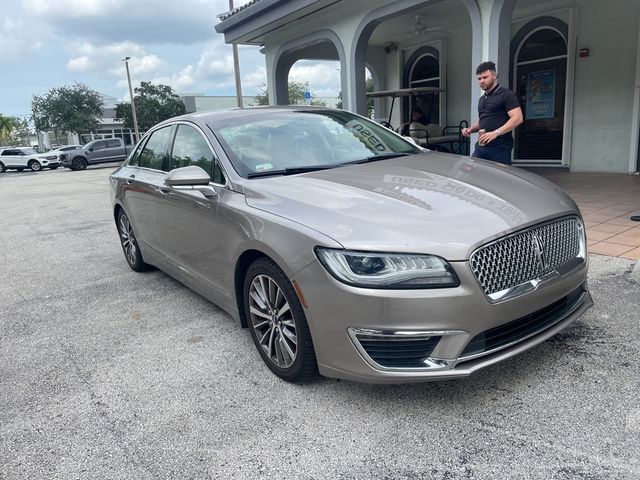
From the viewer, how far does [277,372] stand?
9.64 ft

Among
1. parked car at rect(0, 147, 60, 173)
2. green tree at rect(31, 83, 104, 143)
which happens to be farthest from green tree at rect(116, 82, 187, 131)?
parked car at rect(0, 147, 60, 173)

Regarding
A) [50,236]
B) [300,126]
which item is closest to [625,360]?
[300,126]

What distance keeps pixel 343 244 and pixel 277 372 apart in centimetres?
102

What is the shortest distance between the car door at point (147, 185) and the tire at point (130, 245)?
228 mm

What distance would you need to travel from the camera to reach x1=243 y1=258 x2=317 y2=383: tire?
2.62m

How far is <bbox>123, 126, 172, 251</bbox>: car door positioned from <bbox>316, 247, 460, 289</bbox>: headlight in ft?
7.79

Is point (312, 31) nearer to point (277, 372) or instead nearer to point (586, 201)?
point (586, 201)

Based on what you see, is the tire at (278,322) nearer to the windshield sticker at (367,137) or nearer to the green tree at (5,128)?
the windshield sticker at (367,137)

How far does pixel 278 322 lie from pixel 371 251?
32.8 inches

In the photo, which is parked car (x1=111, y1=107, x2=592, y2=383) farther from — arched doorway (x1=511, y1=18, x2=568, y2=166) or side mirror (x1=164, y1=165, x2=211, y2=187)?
arched doorway (x1=511, y1=18, x2=568, y2=166)

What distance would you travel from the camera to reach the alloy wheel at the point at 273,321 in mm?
2777

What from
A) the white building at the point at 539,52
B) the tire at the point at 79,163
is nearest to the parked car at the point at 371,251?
the white building at the point at 539,52

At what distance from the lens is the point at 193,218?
143 inches

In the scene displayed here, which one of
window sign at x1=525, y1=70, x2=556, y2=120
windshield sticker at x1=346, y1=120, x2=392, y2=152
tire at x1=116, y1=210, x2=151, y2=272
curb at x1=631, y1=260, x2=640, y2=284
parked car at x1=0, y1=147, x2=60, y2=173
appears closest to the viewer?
windshield sticker at x1=346, y1=120, x2=392, y2=152
